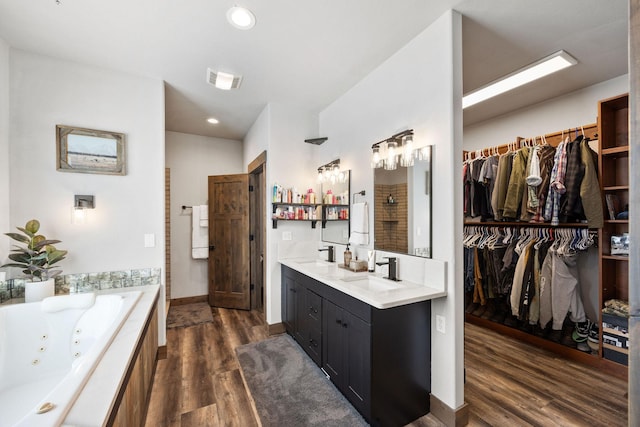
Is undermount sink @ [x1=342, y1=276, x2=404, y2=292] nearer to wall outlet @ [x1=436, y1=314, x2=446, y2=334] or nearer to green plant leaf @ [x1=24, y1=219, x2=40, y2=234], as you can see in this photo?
wall outlet @ [x1=436, y1=314, x2=446, y2=334]

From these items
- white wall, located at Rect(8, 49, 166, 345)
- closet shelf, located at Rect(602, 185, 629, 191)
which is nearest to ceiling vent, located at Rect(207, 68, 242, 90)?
white wall, located at Rect(8, 49, 166, 345)

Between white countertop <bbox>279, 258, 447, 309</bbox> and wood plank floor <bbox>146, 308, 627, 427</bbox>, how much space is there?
2.91 ft

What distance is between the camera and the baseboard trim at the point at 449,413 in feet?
5.85

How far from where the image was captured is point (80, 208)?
2.41 meters

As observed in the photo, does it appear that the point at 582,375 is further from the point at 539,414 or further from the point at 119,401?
the point at 119,401

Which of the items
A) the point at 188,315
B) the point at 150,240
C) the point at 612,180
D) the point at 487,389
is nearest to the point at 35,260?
the point at 150,240

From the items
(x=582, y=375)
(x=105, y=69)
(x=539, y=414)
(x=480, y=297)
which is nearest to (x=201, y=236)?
(x=105, y=69)

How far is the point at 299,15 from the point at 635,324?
2.26 m

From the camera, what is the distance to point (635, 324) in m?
0.64

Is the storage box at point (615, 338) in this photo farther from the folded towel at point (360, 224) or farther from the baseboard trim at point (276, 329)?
the baseboard trim at point (276, 329)

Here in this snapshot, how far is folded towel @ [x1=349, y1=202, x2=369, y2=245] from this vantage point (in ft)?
8.75

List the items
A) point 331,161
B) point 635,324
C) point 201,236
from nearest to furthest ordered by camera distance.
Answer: point 635,324
point 331,161
point 201,236

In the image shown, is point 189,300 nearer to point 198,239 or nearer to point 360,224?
point 198,239

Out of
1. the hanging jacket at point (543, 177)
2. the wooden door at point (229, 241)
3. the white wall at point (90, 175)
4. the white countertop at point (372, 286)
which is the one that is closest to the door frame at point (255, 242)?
the wooden door at point (229, 241)
